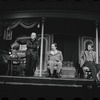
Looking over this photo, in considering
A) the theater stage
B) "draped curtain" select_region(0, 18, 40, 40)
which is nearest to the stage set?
"draped curtain" select_region(0, 18, 40, 40)

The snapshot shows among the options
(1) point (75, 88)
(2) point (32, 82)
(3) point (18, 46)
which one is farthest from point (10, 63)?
(1) point (75, 88)

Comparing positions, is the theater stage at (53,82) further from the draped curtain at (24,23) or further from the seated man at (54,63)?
the draped curtain at (24,23)

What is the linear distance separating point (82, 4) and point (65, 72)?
144 inches

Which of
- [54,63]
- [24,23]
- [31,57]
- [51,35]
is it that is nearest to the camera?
[31,57]

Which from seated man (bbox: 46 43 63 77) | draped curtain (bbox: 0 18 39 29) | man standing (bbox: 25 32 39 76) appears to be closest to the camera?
man standing (bbox: 25 32 39 76)

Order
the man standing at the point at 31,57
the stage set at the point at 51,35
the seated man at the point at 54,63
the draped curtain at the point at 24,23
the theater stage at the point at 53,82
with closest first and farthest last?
the theater stage at the point at 53,82, the man standing at the point at 31,57, the seated man at the point at 54,63, the stage set at the point at 51,35, the draped curtain at the point at 24,23

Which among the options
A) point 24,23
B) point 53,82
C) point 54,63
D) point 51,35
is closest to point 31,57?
point 54,63

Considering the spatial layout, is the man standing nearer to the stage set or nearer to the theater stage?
the stage set

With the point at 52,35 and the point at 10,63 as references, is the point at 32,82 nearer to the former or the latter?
the point at 10,63

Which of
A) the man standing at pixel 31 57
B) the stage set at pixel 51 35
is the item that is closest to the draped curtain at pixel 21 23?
the stage set at pixel 51 35

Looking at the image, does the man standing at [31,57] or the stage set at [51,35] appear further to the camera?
the stage set at [51,35]

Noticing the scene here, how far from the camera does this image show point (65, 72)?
1664 cm

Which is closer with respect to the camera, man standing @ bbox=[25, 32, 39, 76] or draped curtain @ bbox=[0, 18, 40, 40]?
man standing @ bbox=[25, 32, 39, 76]

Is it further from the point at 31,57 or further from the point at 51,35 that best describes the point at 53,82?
the point at 51,35
